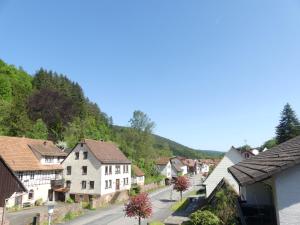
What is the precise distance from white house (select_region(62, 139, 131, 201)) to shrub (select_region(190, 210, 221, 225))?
3325cm

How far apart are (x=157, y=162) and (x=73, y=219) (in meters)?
64.6

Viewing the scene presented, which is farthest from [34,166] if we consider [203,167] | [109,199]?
[203,167]

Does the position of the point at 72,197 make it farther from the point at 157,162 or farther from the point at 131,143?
the point at 157,162

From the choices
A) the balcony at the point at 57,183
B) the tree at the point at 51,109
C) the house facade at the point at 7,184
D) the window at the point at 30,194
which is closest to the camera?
the house facade at the point at 7,184

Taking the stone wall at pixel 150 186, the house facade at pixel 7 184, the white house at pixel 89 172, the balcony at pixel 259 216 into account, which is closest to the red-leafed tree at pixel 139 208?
the house facade at pixel 7 184

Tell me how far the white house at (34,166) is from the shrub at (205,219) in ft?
95.0

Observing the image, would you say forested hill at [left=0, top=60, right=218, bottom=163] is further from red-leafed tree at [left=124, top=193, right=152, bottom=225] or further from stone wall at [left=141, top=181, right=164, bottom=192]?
red-leafed tree at [left=124, top=193, right=152, bottom=225]

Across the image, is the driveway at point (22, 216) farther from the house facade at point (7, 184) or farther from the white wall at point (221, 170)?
the white wall at point (221, 170)

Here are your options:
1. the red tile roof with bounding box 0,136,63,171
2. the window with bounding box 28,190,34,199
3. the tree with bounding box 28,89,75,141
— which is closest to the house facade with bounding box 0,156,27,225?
the red tile roof with bounding box 0,136,63,171

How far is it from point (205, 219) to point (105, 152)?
39.5 metres

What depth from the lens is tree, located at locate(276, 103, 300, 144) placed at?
87.6 meters

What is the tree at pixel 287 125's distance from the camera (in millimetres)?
87625

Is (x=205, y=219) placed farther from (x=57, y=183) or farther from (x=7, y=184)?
(x=57, y=183)

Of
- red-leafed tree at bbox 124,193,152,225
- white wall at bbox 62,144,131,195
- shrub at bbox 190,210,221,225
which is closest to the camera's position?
shrub at bbox 190,210,221,225
